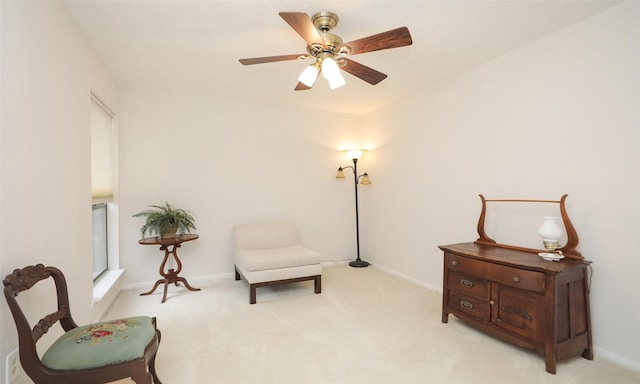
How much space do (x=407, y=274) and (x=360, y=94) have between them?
2.49 meters

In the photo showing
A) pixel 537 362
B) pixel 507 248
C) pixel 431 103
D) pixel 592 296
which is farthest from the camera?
pixel 431 103

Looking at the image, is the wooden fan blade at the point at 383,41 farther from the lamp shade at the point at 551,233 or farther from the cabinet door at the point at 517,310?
the cabinet door at the point at 517,310

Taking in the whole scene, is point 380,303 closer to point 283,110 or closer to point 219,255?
point 219,255

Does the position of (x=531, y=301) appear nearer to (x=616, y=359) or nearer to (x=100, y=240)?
(x=616, y=359)

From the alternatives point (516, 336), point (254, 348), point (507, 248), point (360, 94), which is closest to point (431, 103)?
point (360, 94)

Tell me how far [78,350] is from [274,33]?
2401 millimetres

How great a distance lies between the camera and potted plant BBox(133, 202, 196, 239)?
354 centimetres

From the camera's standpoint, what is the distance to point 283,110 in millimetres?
4672

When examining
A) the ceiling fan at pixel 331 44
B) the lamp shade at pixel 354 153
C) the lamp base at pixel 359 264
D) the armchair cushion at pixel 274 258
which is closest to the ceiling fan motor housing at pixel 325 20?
the ceiling fan at pixel 331 44

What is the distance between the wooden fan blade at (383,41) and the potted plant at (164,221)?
272 cm

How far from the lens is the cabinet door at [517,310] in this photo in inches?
85.0

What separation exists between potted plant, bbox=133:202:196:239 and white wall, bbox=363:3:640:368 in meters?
2.90

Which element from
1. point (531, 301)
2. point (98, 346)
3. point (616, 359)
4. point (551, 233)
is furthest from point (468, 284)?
point (98, 346)

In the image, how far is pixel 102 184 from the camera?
10.5ft
